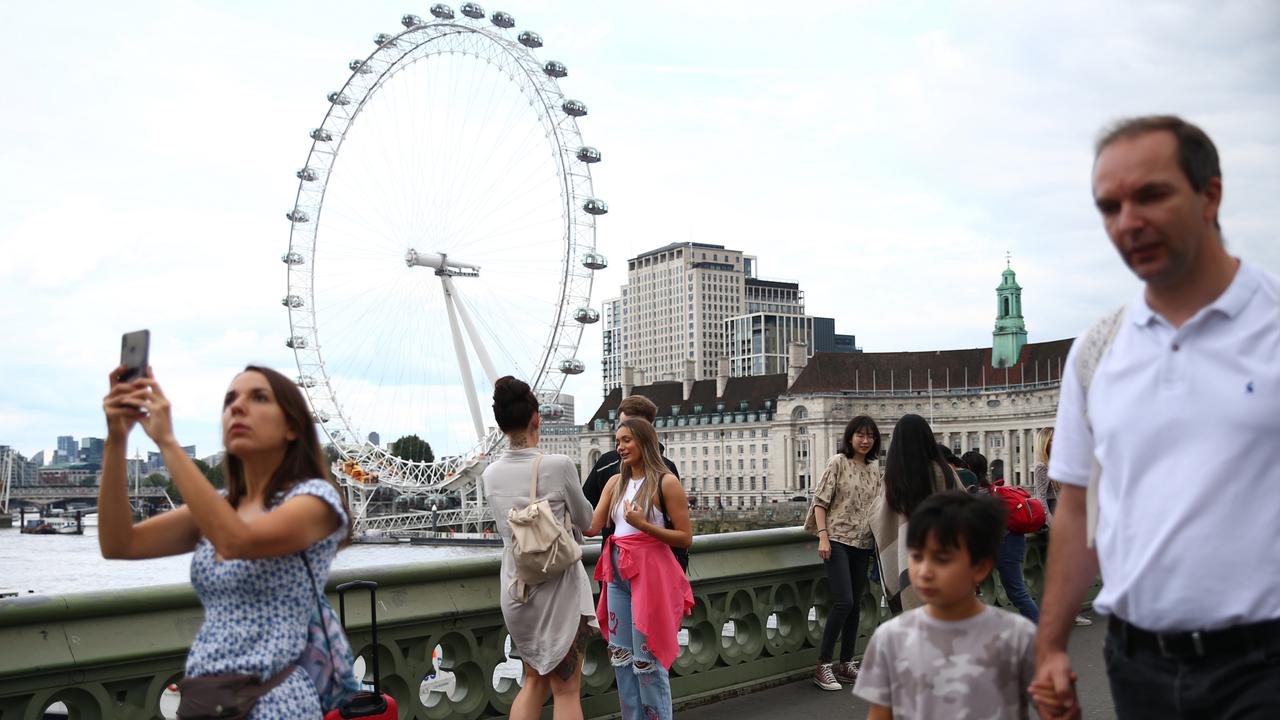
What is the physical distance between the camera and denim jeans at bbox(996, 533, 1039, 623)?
8469 mm

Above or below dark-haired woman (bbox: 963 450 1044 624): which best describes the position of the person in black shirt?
above

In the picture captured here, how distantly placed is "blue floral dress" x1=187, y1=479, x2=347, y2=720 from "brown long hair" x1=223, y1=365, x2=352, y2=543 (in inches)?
5.3

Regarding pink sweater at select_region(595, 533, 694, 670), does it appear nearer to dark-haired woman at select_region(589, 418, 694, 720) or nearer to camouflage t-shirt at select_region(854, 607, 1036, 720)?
dark-haired woman at select_region(589, 418, 694, 720)

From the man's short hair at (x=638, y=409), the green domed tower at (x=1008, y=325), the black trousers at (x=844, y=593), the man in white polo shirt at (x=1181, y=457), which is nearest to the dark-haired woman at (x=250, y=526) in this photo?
the man in white polo shirt at (x=1181, y=457)

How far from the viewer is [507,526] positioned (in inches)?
204

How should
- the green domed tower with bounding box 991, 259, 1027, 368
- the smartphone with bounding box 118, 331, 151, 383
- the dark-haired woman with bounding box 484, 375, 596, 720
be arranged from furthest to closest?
the green domed tower with bounding box 991, 259, 1027, 368, the dark-haired woman with bounding box 484, 375, 596, 720, the smartphone with bounding box 118, 331, 151, 383

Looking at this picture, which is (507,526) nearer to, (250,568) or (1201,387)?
(250,568)

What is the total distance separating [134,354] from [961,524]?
2223mm

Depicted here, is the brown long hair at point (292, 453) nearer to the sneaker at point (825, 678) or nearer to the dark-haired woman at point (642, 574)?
the dark-haired woman at point (642, 574)

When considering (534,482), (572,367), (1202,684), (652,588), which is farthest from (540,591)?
(572,367)

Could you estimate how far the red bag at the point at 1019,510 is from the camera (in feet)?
27.3

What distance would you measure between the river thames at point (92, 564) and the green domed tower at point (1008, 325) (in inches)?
3121

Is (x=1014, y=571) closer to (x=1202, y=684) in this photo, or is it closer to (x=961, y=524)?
(x=961, y=524)

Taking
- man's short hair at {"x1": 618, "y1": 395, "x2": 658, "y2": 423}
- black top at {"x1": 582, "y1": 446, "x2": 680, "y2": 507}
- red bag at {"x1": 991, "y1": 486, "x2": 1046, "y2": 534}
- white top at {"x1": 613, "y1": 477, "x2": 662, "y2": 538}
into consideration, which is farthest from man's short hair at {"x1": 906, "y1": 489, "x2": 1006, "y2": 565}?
red bag at {"x1": 991, "y1": 486, "x2": 1046, "y2": 534}
